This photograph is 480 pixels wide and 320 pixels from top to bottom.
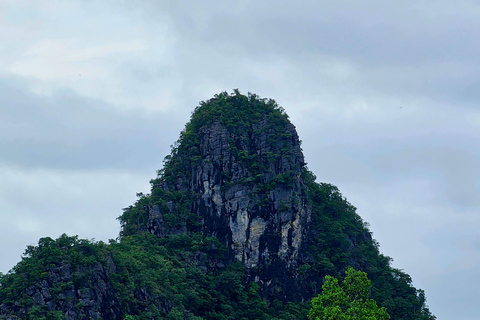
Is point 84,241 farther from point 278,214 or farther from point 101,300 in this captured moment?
point 278,214

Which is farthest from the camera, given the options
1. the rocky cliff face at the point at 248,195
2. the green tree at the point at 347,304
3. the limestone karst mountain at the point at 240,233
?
the rocky cliff face at the point at 248,195

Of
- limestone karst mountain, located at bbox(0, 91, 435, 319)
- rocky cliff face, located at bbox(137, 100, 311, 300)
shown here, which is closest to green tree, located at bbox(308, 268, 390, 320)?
limestone karst mountain, located at bbox(0, 91, 435, 319)

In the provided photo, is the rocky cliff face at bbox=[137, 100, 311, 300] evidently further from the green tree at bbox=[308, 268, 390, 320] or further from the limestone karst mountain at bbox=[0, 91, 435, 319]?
the green tree at bbox=[308, 268, 390, 320]

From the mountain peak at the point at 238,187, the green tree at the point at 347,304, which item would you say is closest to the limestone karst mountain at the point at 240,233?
the mountain peak at the point at 238,187

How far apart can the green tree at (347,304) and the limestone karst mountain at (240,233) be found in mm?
18365

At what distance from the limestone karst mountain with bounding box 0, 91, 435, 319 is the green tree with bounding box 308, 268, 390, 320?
18.4 m

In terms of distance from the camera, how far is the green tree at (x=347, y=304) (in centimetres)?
5841

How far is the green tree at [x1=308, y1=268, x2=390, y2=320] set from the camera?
58406 millimetres

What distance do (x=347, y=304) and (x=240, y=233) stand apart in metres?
28.7

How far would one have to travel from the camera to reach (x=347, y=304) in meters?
59.9

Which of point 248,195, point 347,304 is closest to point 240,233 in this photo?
point 248,195

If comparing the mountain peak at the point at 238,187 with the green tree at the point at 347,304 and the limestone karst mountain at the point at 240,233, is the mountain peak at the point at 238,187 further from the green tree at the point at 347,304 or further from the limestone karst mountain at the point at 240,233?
the green tree at the point at 347,304

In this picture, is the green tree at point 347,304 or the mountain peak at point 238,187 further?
the mountain peak at point 238,187

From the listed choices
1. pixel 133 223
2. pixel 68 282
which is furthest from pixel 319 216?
pixel 68 282
